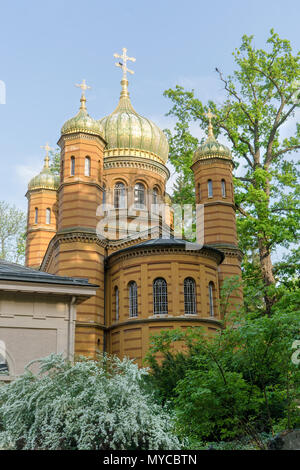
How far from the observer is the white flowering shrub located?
7.80 metres

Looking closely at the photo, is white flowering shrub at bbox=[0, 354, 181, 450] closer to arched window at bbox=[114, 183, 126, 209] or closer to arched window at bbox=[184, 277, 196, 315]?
arched window at bbox=[184, 277, 196, 315]

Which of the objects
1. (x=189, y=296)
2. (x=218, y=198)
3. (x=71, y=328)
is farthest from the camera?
(x=218, y=198)

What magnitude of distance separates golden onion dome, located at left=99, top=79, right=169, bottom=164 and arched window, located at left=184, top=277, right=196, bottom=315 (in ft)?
35.9

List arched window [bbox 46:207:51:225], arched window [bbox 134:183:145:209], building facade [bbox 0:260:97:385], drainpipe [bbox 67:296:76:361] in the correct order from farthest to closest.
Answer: arched window [bbox 46:207:51:225]
arched window [bbox 134:183:145:209]
drainpipe [bbox 67:296:76:361]
building facade [bbox 0:260:97:385]

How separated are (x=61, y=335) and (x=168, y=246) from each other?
32.4 feet

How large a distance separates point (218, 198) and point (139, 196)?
5121 millimetres

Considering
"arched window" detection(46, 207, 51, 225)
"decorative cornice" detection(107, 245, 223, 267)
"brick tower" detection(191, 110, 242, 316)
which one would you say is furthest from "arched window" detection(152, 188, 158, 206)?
"arched window" detection(46, 207, 51, 225)

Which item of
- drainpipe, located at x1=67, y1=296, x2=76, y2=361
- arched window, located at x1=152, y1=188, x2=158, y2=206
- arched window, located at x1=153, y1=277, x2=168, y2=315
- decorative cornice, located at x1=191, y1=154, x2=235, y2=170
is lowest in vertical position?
drainpipe, located at x1=67, y1=296, x2=76, y2=361

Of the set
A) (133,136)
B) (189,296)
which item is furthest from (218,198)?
(189,296)

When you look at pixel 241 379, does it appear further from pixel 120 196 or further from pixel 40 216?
pixel 40 216

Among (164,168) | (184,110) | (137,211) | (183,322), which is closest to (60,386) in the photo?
(183,322)

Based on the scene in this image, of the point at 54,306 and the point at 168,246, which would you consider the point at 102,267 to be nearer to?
the point at 168,246

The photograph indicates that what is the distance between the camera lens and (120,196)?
2973 centimetres

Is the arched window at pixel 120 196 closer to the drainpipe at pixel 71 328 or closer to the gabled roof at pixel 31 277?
the gabled roof at pixel 31 277
